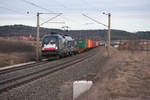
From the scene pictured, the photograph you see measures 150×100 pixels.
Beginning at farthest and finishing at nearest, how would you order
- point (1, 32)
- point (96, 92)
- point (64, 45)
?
1. point (1, 32)
2. point (64, 45)
3. point (96, 92)

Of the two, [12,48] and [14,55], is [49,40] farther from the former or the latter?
[12,48]

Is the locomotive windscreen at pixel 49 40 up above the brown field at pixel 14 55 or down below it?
above

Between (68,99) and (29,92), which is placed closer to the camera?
(68,99)

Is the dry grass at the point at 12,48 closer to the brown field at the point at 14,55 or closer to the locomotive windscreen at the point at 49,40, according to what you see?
the brown field at the point at 14,55

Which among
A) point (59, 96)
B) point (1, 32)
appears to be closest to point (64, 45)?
point (59, 96)

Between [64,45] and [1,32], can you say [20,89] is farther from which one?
[1,32]

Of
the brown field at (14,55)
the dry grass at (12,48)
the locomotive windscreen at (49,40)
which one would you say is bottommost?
the brown field at (14,55)

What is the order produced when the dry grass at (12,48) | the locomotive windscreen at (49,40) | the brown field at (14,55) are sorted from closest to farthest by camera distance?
the brown field at (14,55) → the locomotive windscreen at (49,40) → the dry grass at (12,48)

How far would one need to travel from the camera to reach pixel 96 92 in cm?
875

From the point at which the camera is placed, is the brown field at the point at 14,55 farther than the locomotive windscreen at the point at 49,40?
No

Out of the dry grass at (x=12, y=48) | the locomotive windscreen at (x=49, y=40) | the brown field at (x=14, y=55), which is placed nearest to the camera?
the brown field at (x=14, y=55)

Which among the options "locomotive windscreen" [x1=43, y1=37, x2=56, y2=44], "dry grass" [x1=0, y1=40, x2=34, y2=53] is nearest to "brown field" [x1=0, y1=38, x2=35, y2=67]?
"dry grass" [x1=0, y1=40, x2=34, y2=53]

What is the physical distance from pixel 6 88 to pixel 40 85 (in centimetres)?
175

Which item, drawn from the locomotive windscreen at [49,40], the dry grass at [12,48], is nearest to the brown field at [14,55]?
the dry grass at [12,48]
